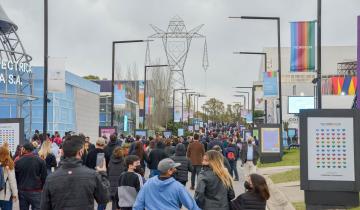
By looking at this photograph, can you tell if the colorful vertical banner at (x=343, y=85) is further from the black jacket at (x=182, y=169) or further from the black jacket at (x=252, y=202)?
the black jacket at (x=252, y=202)

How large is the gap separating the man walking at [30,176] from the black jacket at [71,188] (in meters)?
4.58

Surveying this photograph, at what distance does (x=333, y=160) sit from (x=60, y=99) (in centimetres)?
4132

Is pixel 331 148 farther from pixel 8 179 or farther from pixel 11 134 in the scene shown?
pixel 11 134

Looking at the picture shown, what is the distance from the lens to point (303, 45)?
21625 mm

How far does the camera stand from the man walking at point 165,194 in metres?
7.86

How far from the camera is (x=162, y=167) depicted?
26.1 feet

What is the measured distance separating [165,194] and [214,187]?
1052 millimetres

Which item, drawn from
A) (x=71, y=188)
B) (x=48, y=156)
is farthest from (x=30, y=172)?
(x=71, y=188)

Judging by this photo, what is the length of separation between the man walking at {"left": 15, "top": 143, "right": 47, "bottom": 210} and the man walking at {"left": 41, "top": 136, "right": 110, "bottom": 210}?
15.0 feet

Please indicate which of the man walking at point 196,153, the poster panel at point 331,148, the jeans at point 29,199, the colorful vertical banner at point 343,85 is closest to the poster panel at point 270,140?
the man walking at point 196,153

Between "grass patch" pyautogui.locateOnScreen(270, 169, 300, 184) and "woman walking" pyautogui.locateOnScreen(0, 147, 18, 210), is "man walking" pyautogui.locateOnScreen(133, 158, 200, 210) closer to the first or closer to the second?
"woman walking" pyautogui.locateOnScreen(0, 147, 18, 210)

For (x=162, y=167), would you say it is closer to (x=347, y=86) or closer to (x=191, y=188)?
(x=191, y=188)

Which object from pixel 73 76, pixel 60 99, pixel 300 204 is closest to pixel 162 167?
pixel 300 204

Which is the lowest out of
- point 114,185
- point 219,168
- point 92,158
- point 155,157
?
point 114,185
